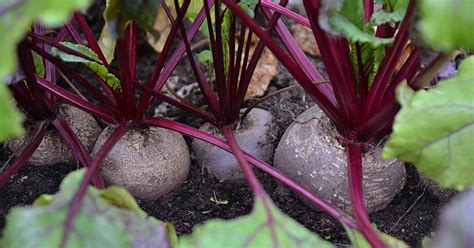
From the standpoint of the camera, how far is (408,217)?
1.42 m

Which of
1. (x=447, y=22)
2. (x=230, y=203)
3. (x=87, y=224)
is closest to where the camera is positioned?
(x=447, y=22)

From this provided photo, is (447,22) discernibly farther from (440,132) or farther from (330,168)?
(330,168)

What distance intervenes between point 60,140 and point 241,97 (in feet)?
1.51

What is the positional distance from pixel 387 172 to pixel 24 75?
2.63ft

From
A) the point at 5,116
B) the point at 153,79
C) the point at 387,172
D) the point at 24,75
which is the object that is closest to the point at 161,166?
the point at 153,79

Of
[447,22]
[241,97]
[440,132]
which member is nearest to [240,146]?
[241,97]

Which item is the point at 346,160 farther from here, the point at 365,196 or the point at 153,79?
the point at 153,79

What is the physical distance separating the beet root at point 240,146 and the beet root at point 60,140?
0.89 feet

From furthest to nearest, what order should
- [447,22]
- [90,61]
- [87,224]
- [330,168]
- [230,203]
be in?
[230,203], [330,168], [90,61], [87,224], [447,22]

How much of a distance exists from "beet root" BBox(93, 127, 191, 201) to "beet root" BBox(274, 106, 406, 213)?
0.26 m

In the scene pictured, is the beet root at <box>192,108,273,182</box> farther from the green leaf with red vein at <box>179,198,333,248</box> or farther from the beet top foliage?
the green leaf with red vein at <box>179,198,333,248</box>

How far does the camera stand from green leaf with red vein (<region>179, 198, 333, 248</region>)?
0.88 meters

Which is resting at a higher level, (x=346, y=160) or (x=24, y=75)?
(x=24, y=75)

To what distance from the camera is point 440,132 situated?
1.04 m
